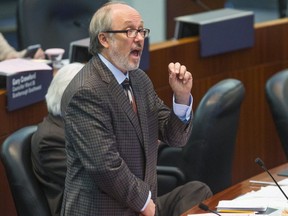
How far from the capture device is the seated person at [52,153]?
3.52 m

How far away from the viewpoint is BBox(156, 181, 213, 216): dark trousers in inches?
144

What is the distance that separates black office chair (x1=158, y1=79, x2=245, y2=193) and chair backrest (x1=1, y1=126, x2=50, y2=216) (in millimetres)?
952

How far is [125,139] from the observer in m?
2.96

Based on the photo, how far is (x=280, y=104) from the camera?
4.10 m

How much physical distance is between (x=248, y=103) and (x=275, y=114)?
48.8 inches

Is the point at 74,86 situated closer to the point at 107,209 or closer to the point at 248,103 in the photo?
the point at 107,209

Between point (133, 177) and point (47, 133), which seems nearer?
point (133, 177)

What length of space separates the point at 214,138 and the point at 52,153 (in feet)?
3.07

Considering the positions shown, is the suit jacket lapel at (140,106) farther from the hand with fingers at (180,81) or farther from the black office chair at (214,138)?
the black office chair at (214,138)

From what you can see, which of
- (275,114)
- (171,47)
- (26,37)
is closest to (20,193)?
(275,114)

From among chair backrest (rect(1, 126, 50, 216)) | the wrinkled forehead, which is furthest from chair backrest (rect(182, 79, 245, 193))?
the wrinkled forehead

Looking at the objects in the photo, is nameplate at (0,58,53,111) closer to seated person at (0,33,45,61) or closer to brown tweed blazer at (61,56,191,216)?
seated person at (0,33,45,61)

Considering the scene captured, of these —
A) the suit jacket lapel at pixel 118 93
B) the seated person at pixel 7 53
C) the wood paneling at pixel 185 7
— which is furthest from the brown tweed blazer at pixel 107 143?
the wood paneling at pixel 185 7

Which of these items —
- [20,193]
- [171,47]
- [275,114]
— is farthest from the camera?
[171,47]
